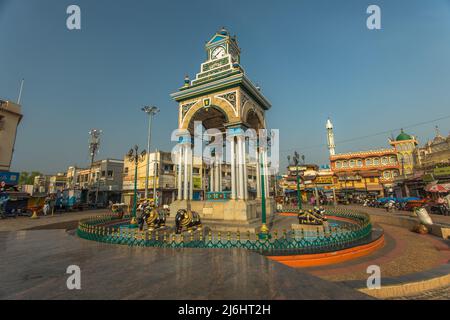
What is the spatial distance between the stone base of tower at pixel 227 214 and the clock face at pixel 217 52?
11455 millimetres

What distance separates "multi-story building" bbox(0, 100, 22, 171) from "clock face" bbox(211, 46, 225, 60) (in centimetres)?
3058

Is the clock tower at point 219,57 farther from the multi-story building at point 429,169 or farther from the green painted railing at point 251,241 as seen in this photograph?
the multi-story building at point 429,169

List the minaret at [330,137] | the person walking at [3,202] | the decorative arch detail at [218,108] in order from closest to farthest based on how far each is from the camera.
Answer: the decorative arch detail at [218,108], the person walking at [3,202], the minaret at [330,137]

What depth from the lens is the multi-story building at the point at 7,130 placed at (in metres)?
26.7

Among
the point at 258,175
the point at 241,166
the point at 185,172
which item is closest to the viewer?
the point at 241,166

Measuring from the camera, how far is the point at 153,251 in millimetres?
6590

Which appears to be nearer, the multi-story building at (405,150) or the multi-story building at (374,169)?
the multi-story building at (405,150)

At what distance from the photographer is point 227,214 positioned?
40.8ft

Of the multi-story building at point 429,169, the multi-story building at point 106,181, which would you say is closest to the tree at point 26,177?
the multi-story building at point 106,181

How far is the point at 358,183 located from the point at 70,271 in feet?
154

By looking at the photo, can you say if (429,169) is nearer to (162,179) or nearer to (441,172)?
(441,172)

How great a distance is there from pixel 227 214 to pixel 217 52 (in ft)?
41.6

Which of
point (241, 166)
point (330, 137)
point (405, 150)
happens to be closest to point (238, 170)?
point (241, 166)
